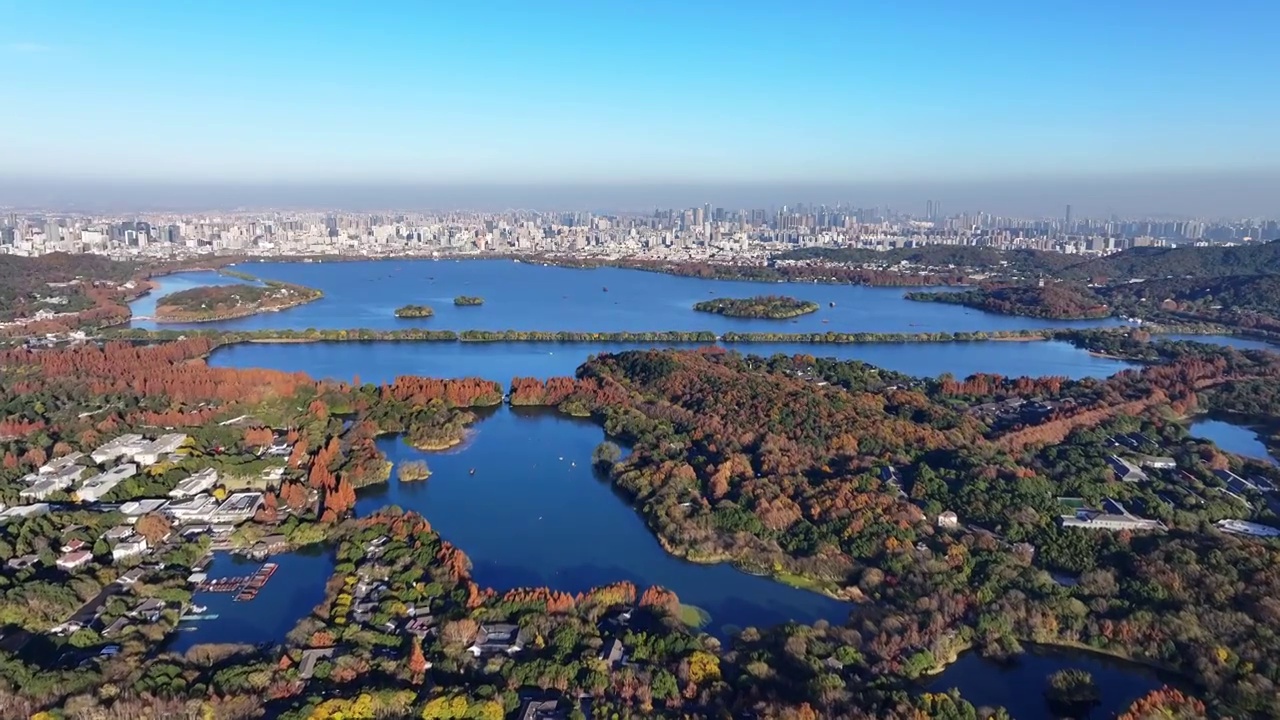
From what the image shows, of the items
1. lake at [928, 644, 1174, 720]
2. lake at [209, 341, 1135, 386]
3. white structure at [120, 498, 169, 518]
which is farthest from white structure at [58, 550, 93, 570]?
lake at [209, 341, 1135, 386]

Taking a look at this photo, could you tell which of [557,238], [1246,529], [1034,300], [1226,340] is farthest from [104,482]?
[557,238]

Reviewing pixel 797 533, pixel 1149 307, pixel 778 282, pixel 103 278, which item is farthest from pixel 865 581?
pixel 103 278

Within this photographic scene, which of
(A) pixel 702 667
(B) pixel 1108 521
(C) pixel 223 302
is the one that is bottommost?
(A) pixel 702 667

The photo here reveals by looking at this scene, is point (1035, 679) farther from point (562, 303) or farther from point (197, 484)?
point (562, 303)

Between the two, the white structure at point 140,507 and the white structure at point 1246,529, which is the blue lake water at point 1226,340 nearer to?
the white structure at point 1246,529

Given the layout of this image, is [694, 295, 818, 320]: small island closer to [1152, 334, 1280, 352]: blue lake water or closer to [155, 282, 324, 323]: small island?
[1152, 334, 1280, 352]: blue lake water

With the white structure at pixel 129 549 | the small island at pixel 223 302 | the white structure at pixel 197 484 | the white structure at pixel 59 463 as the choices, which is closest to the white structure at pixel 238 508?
the white structure at pixel 197 484
